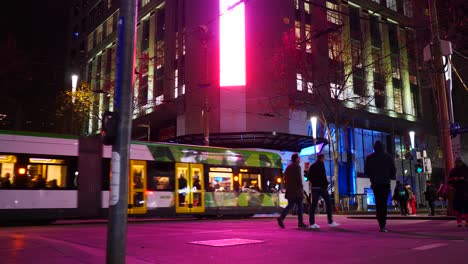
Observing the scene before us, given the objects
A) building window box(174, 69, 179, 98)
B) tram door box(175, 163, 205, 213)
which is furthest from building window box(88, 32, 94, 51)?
tram door box(175, 163, 205, 213)

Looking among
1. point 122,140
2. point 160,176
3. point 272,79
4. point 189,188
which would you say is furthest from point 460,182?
point 272,79

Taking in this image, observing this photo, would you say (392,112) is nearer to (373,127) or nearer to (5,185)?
(373,127)

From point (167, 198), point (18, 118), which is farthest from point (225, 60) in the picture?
point (167, 198)

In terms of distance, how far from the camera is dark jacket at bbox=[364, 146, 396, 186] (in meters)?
9.75

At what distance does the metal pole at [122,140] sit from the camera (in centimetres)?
498

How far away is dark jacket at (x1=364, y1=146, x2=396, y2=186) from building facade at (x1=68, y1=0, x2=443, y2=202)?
53.7 ft

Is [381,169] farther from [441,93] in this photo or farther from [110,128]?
[441,93]

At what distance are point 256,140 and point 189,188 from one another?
14.4 meters

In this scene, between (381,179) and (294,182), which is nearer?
(381,179)

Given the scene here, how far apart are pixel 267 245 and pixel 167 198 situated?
1145 centimetres

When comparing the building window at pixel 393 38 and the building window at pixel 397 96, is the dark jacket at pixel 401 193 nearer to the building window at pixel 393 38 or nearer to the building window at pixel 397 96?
the building window at pixel 397 96

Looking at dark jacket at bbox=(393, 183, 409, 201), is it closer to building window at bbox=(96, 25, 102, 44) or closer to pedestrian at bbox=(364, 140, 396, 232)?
pedestrian at bbox=(364, 140, 396, 232)

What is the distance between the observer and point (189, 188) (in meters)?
19.3

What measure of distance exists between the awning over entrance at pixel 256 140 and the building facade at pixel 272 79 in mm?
78
